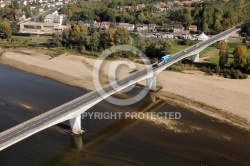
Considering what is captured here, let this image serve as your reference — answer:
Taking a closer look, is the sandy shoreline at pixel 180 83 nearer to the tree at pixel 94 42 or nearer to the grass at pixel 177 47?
the tree at pixel 94 42

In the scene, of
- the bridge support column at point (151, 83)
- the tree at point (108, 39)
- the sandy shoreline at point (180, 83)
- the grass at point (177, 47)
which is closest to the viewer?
the sandy shoreline at point (180, 83)

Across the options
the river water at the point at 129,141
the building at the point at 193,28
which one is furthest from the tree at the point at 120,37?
the river water at the point at 129,141

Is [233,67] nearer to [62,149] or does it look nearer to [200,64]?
[200,64]

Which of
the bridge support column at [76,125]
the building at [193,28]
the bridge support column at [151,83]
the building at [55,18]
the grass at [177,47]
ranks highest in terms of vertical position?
the building at [55,18]

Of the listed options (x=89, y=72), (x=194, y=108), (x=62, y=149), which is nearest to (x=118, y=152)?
(x=62, y=149)

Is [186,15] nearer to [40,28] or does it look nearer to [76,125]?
[40,28]

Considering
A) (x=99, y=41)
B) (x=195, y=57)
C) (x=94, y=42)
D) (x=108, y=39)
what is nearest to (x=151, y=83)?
(x=195, y=57)

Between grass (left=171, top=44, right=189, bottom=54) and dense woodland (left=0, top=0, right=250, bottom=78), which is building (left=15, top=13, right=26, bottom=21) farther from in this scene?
grass (left=171, top=44, right=189, bottom=54)
